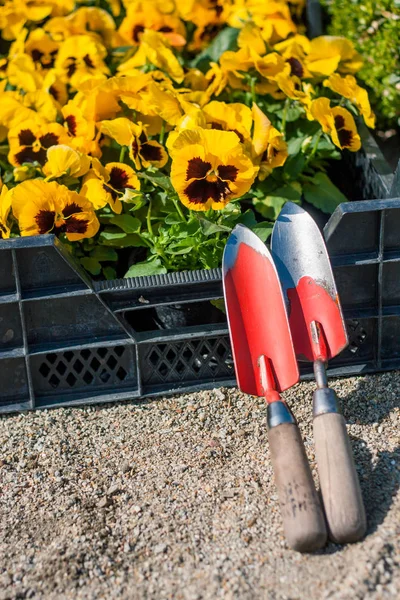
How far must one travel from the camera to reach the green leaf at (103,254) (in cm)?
225

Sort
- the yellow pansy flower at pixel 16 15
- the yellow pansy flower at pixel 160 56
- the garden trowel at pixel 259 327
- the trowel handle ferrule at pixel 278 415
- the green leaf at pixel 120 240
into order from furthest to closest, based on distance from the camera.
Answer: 1. the yellow pansy flower at pixel 16 15
2. the yellow pansy flower at pixel 160 56
3. the green leaf at pixel 120 240
4. the garden trowel at pixel 259 327
5. the trowel handle ferrule at pixel 278 415

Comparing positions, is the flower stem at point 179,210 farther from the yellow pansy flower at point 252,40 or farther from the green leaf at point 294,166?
the yellow pansy flower at point 252,40

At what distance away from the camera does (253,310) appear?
196cm

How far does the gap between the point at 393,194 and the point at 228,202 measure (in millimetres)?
438

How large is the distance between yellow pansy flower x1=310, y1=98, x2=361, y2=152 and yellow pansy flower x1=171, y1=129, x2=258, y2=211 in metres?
0.33

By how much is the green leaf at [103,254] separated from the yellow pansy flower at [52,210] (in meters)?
0.15

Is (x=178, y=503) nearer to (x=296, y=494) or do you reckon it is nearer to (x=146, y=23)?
(x=296, y=494)

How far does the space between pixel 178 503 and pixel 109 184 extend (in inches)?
34.1

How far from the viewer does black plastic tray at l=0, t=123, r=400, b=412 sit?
1952 millimetres

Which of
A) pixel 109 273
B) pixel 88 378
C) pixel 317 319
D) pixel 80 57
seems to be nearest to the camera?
pixel 317 319

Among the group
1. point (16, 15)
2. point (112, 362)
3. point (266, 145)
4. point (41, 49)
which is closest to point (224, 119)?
point (266, 145)

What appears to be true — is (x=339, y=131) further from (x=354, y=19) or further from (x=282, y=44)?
(x=354, y=19)

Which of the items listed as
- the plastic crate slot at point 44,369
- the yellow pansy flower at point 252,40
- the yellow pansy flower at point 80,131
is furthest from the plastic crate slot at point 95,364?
the yellow pansy flower at point 252,40

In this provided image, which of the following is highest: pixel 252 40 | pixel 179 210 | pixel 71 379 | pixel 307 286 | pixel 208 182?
pixel 252 40
